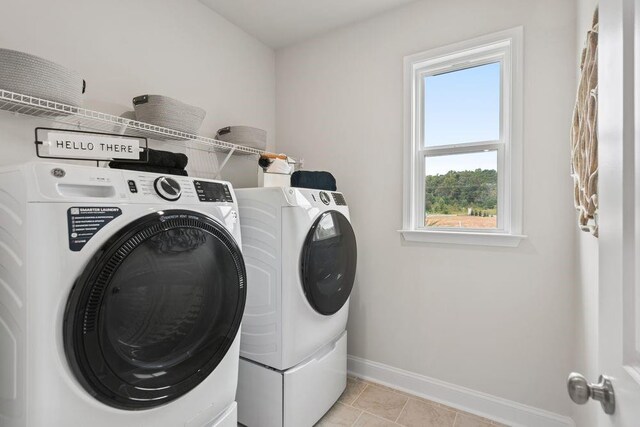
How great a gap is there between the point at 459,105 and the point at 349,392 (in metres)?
2.03

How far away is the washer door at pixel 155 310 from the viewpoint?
2.55ft

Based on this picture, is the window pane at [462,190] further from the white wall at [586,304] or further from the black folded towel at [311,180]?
the black folded towel at [311,180]

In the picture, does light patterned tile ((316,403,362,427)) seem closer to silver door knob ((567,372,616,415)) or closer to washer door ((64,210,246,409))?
washer door ((64,210,246,409))

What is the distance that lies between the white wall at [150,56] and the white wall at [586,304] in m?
2.03

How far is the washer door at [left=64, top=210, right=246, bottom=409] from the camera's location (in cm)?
78

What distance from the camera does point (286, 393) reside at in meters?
1.51

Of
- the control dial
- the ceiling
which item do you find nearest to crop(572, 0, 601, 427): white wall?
the ceiling

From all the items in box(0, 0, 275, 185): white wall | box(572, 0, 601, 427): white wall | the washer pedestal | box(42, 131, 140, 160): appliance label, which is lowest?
the washer pedestal

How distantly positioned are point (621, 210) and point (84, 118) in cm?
189

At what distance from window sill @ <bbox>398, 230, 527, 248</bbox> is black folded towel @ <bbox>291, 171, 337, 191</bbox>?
0.59m

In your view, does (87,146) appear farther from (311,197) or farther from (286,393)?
(286,393)

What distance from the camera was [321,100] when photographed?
7.91 ft

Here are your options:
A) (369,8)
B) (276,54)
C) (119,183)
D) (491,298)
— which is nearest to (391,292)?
(491,298)

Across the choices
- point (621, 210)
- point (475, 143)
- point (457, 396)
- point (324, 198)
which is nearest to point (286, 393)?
point (324, 198)
